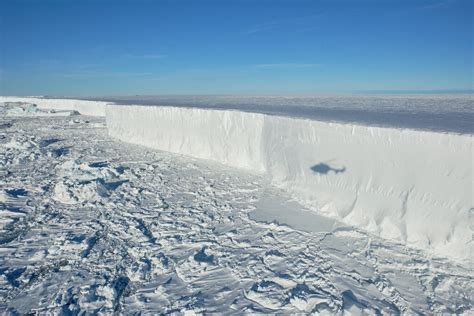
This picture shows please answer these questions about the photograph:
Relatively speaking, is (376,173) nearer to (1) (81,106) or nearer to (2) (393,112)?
(2) (393,112)

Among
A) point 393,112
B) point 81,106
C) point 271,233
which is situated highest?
point 81,106

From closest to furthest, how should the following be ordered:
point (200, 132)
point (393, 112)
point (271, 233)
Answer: point (271, 233), point (393, 112), point (200, 132)

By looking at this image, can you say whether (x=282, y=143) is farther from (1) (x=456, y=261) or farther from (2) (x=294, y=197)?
(1) (x=456, y=261)

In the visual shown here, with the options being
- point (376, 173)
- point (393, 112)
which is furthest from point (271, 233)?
point (393, 112)

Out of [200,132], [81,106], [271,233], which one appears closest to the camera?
[271,233]

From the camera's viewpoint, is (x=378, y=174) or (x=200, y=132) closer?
(x=378, y=174)

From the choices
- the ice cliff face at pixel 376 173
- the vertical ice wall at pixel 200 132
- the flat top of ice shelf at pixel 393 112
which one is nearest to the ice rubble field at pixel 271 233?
the ice cliff face at pixel 376 173
